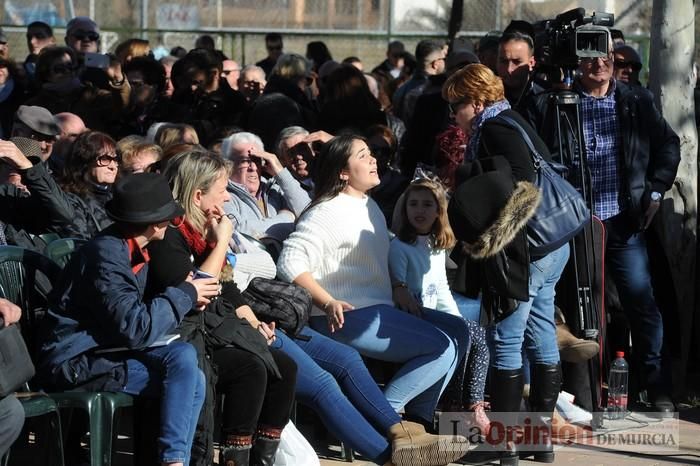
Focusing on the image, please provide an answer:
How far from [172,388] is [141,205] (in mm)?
723

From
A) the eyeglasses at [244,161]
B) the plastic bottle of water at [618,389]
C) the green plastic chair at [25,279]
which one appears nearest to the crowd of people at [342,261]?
the eyeglasses at [244,161]

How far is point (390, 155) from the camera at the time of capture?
8047mm

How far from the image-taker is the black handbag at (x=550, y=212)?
5855 mm

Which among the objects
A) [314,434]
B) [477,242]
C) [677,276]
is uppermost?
[477,242]

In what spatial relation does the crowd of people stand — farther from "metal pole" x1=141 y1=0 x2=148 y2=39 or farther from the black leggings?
"metal pole" x1=141 y1=0 x2=148 y2=39

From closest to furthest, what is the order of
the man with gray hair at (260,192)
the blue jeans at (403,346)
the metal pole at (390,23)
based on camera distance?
the blue jeans at (403,346), the man with gray hair at (260,192), the metal pole at (390,23)

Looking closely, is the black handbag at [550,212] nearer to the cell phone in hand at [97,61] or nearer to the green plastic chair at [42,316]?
the green plastic chair at [42,316]

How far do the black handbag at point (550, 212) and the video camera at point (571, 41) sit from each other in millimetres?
949

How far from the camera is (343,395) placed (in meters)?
5.75

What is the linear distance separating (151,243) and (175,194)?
457mm

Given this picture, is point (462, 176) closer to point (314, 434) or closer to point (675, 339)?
point (314, 434)

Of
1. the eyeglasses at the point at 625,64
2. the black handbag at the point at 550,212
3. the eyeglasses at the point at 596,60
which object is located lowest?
the black handbag at the point at 550,212

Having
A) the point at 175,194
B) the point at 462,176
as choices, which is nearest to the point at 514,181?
the point at 462,176

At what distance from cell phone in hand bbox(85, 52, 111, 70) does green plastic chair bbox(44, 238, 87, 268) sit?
408cm
